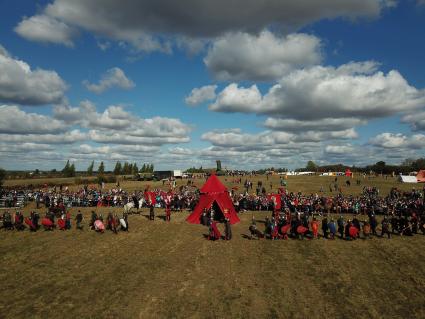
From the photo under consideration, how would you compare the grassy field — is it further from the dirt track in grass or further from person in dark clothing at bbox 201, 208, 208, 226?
person in dark clothing at bbox 201, 208, 208, 226

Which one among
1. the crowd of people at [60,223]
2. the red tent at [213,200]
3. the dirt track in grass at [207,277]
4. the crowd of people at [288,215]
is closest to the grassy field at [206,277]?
the dirt track in grass at [207,277]

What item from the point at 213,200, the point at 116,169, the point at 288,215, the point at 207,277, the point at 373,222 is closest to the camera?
the point at 207,277

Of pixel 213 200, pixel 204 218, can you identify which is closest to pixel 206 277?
pixel 204 218

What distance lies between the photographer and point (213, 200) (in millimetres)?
25922

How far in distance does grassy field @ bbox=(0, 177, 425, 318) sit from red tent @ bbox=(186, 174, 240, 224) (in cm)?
367

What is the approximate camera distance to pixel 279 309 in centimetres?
1247

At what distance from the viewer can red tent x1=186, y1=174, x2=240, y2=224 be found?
85.3 ft

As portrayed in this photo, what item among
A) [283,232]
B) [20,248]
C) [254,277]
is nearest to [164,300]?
[254,277]

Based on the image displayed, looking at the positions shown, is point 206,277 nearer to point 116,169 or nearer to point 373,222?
point 373,222

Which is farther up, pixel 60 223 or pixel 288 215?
pixel 288 215

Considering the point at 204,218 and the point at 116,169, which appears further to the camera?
the point at 116,169

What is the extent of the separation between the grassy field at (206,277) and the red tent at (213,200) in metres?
3.67

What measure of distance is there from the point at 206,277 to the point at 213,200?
35.4 feet

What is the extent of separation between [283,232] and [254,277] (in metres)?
6.61
